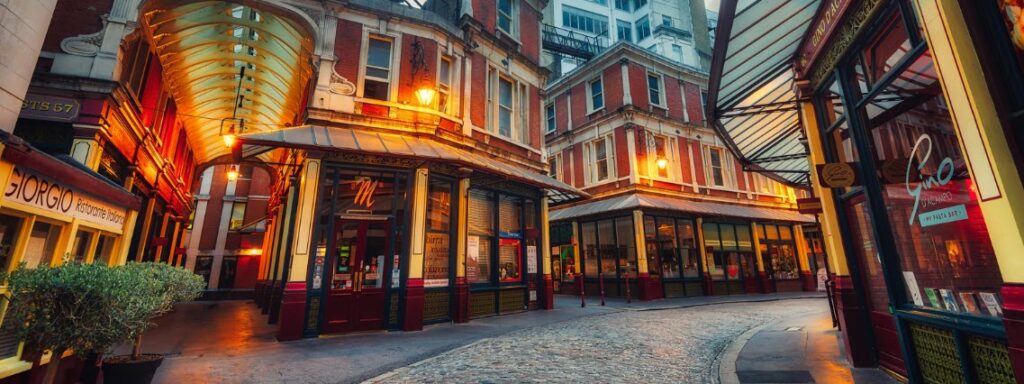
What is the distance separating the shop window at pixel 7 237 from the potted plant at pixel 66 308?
0.19 meters

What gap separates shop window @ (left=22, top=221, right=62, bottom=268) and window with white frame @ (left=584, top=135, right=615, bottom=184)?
18.5m

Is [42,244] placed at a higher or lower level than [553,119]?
lower

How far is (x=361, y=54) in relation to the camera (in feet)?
35.3

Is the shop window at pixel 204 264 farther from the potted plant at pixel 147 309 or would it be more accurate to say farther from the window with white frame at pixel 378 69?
the potted plant at pixel 147 309

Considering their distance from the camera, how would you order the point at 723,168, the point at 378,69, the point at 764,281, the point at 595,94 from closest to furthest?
the point at 378,69, the point at 764,281, the point at 595,94, the point at 723,168

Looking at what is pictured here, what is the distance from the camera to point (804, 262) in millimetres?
21750

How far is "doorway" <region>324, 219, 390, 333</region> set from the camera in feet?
29.6

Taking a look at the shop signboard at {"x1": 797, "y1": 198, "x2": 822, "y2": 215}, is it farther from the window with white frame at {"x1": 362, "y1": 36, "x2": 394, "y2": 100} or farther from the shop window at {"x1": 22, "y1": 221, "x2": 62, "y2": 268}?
the shop window at {"x1": 22, "y1": 221, "x2": 62, "y2": 268}

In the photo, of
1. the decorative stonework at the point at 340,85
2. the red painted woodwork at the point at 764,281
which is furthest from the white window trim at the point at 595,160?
the decorative stonework at the point at 340,85

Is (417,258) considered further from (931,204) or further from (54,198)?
(931,204)

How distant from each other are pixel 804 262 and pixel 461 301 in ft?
69.2

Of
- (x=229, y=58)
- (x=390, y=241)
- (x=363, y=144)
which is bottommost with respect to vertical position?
(x=390, y=241)

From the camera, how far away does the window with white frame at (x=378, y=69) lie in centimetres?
1082

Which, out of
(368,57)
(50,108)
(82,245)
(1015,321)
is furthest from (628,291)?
(50,108)
